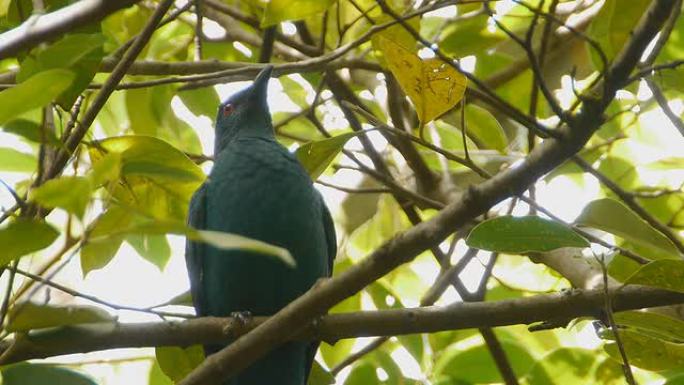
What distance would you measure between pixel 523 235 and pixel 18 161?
2300 mm

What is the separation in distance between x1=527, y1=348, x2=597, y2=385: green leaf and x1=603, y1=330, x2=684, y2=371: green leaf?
1.32 ft

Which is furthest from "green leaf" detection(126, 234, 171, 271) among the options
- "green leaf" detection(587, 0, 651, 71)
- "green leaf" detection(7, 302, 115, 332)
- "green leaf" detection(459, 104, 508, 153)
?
"green leaf" detection(587, 0, 651, 71)

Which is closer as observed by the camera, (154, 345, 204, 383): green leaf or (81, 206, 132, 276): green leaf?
(81, 206, 132, 276): green leaf

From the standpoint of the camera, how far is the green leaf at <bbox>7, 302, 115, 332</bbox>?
1.97 metres

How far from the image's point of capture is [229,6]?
403 centimetres

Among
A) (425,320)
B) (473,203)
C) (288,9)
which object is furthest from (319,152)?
(473,203)

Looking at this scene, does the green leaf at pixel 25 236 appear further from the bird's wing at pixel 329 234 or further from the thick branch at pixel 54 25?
the bird's wing at pixel 329 234

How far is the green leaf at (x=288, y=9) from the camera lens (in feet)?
8.68

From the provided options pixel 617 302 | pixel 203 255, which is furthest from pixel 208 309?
pixel 617 302

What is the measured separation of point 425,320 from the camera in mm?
2305

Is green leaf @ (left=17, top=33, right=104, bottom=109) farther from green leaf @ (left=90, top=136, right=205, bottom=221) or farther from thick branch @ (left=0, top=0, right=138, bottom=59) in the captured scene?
green leaf @ (left=90, top=136, right=205, bottom=221)

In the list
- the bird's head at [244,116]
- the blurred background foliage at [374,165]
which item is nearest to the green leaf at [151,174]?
the blurred background foliage at [374,165]

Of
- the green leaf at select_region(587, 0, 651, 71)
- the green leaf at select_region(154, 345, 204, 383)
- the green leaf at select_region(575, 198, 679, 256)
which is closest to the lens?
the green leaf at select_region(575, 198, 679, 256)

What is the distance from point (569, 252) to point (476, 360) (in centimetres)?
46
